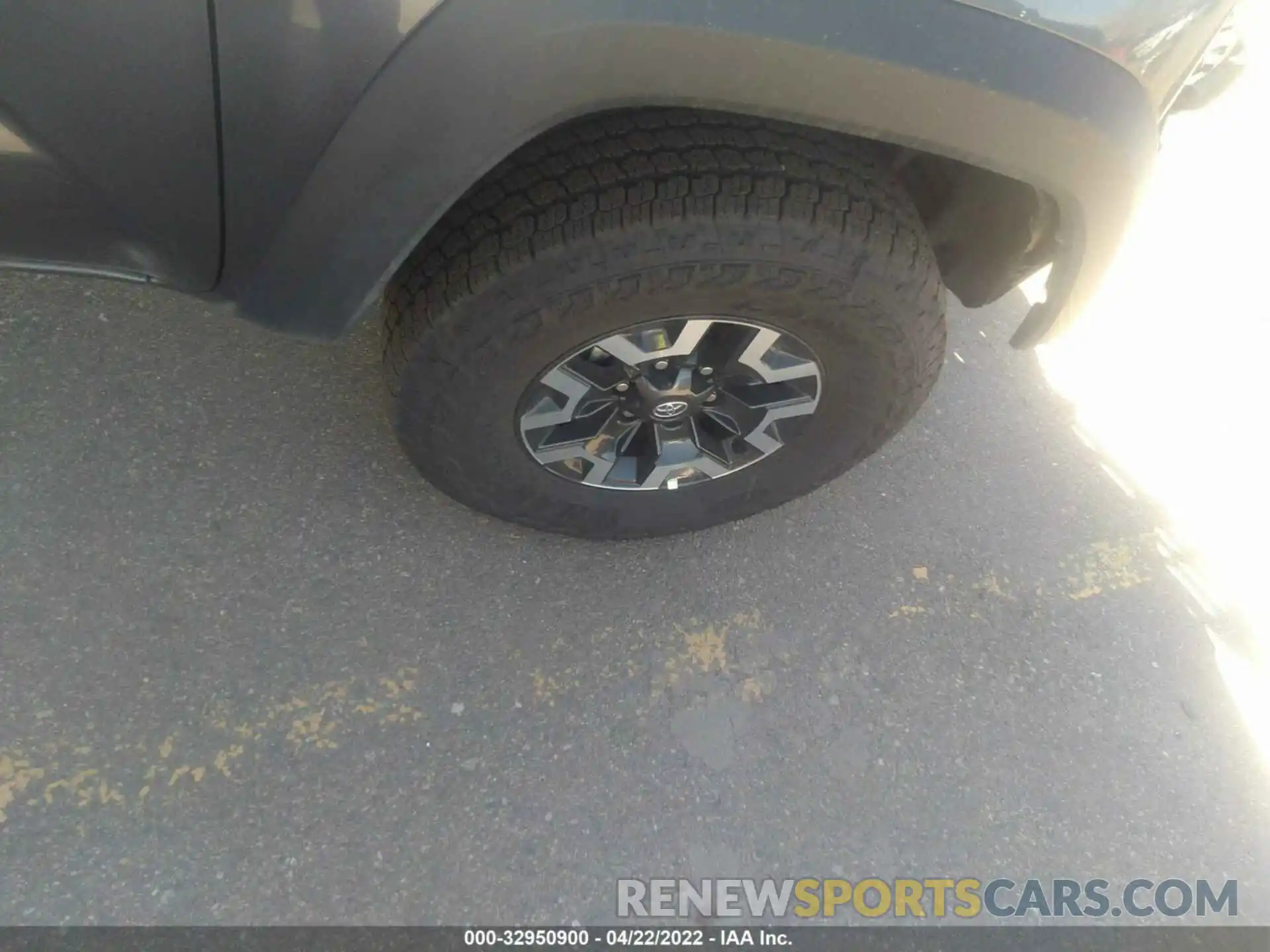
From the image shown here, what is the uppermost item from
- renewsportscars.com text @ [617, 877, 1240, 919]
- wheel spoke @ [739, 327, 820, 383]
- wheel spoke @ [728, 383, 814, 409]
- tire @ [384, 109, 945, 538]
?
tire @ [384, 109, 945, 538]

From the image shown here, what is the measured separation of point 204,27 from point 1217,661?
2499 millimetres

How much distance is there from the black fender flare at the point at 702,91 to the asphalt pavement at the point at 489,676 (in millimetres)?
847

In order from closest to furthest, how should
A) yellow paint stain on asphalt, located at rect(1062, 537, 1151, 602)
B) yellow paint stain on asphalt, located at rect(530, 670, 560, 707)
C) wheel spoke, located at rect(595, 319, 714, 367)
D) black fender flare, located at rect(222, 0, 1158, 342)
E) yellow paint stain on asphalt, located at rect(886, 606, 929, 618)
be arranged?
1. black fender flare, located at rect(222, 0, 1158, 342)
2. wheel spoke, located at rect(595, 319, 714, 367)
3. yellow paint stain on asphalt, located at rect(530, 670, 560, 707)
4. yellow paint stain on asphalt, located at rect(886, 606, 929, 618)
5. yellow paint stain on asphalt, located at rect(1062, 537, 1151, 602)

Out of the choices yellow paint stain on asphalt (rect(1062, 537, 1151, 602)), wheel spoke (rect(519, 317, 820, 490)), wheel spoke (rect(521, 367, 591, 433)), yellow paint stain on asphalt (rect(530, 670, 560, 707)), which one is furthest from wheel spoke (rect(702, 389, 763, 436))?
yellow paint stain on asphalt (rect(1062, 537, 1151, 602))

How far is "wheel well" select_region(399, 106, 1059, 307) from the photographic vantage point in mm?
1551

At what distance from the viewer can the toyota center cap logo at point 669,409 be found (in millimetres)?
1708

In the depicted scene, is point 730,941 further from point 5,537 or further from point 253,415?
point 5,537

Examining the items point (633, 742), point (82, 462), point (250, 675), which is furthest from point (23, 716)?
point (633, 742)

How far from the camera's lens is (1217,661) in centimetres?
213

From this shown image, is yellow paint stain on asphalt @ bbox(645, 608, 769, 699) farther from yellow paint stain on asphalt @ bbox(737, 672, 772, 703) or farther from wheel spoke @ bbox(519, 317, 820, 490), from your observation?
wheel spoke @ bbox(519, 317, 820, 490)

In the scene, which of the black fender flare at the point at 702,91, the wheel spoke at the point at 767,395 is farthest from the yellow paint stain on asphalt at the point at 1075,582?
the black fender flare at the point at 702,91

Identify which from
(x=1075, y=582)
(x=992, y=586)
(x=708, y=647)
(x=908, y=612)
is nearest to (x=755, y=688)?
(x=708, y=647)

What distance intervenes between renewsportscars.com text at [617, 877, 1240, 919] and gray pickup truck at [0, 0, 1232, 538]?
858 millimetres

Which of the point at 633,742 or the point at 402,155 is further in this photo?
the point at 633,742
